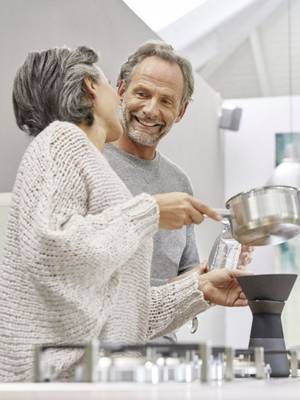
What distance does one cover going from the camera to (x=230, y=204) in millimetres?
1646

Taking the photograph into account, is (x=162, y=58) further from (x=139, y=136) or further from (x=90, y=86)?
(x=90, y=86)

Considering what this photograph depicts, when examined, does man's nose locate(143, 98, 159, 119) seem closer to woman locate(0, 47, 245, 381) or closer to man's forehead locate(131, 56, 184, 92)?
man's forehead locate(131, 56, 184, 92)

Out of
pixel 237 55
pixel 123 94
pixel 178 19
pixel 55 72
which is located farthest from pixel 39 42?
pixel 237 55

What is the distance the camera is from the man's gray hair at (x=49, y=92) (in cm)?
169

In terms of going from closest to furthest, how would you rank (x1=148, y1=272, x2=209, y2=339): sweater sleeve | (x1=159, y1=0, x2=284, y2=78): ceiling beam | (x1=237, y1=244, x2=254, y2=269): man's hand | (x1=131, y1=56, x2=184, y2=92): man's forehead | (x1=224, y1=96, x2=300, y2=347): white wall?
1. (x1=148, y1=272, x2=209, y2=339): sweater sleeve
2. (x1=237, y1=244, x2=254, y2=269): man's hand
3. (x1=131, y1=56, x2=184, y2=92): man's forehead
4. (x1=159, y1=0, x2=284, y2=78): ceiling beam
5. (x1=224, y1=96, x2=300, y2=347): white wall

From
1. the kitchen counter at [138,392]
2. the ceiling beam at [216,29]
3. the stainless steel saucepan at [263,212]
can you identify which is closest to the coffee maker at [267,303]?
the stainless steel saucepan at [263,212]

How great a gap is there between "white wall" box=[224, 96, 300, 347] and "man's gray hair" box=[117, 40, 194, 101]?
2.87 metres

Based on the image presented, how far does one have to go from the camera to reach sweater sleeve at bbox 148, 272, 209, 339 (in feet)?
6.08

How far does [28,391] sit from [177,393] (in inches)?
6.9

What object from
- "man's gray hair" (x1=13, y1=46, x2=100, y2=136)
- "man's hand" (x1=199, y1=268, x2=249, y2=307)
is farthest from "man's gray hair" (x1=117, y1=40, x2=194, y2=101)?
"man's gray hair" (x1=13, y1=46, x2=100, y2=136)

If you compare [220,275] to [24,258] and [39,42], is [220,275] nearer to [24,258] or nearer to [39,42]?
[24,258]

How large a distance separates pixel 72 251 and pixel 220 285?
0.68 meters

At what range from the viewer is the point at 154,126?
2.60 m

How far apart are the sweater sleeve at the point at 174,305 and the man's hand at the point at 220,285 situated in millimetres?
57
